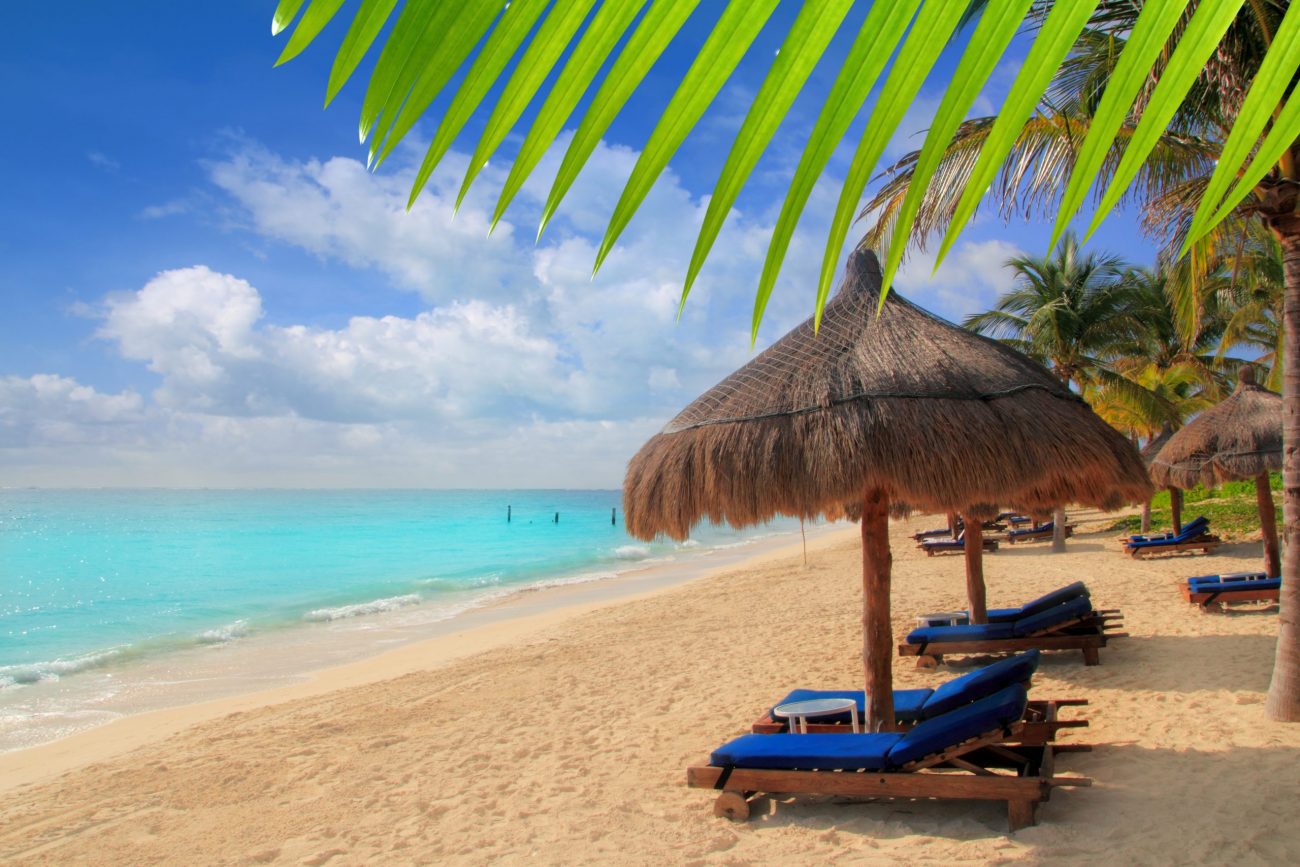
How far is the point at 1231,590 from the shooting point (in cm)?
918

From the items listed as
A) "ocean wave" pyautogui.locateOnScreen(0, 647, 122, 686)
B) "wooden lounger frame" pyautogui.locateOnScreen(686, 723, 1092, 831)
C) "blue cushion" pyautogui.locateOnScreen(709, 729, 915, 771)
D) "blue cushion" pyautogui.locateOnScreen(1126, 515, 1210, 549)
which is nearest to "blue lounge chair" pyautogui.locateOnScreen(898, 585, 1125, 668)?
"wooden lounger frame" pyautogui.locateOnScreen(686, 723, 1092, 831)

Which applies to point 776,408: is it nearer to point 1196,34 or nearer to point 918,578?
point 1196,34

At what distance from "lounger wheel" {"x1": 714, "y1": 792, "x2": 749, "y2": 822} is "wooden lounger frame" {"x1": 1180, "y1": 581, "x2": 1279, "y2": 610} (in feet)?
24.2

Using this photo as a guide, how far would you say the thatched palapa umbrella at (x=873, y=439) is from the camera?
4.88 m

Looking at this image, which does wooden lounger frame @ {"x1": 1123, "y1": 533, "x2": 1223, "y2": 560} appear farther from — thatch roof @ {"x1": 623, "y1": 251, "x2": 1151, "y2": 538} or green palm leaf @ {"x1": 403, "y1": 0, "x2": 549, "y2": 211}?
green palm leaf @ {"x1": 403, "y1": 0, "x2": 549, "y2": 211}

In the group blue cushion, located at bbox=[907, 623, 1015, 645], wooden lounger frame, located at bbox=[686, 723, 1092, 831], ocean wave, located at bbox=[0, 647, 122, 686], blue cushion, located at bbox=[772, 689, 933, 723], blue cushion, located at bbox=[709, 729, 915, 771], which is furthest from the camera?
ocean wave, located at bbox=[0, 647, 122, 686]

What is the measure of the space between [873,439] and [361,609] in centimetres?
1746

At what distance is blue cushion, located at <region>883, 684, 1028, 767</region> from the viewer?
4.40 metres

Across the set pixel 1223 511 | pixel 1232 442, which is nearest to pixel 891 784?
pixel 1232 442

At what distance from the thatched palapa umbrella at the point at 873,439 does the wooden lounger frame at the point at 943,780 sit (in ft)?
2.93

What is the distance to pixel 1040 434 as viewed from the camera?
505 centimetres

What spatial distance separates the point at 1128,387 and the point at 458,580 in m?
19.4

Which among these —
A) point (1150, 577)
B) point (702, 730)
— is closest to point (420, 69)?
point (702, 730)

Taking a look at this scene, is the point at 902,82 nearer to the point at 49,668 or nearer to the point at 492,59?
the point at 492,59
